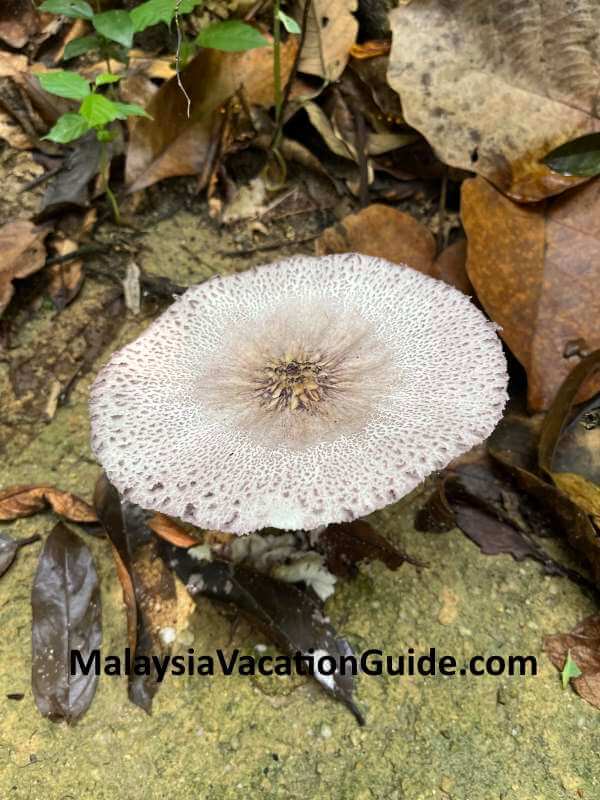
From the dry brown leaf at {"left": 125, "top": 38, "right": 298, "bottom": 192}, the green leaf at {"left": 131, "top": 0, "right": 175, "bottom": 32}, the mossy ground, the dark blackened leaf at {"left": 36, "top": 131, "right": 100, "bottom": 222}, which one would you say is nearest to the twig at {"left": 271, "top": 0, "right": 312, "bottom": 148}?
the dry brown leaf at {"left": 125, "top": 38, "right": 298, "bottom": 192}

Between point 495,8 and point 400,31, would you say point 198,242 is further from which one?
point 495,8

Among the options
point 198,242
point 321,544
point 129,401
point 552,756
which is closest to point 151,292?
point 198,242

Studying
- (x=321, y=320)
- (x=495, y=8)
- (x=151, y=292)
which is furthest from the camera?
(x=151, y=292)

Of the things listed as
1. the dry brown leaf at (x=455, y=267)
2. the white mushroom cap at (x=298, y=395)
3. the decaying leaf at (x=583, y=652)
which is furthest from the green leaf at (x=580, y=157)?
the decaying leaf at (x=583, y=652)

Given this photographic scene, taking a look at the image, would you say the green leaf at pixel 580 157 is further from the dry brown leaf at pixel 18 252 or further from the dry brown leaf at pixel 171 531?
the dry brown leaf at pixel 18 252

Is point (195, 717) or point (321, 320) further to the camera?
point (321, 320)
